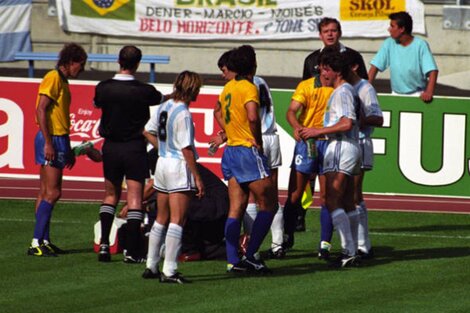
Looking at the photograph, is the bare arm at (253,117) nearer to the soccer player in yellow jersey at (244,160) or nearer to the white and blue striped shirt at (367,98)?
the soccer player in yellow jersey at (244,160)

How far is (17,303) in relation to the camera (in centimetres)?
1088

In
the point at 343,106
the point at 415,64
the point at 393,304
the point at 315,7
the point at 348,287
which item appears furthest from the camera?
the point at 315,7

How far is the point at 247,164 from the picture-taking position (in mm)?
12109

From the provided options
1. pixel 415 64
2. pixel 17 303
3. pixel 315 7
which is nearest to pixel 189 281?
pixel 17 303

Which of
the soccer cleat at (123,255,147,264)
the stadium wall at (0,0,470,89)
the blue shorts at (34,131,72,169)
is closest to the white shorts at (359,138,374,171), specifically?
the soccer cleat at (123,255,147,264)

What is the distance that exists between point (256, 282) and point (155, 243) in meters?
0.93

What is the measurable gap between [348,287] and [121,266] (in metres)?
2.32

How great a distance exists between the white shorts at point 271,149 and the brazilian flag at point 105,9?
1621 centimetres

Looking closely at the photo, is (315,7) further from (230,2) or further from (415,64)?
(415,64)

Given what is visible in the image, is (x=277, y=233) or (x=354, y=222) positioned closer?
(x=354, y=222)

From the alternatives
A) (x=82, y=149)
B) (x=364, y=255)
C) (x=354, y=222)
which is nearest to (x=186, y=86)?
(x=354, y=222)

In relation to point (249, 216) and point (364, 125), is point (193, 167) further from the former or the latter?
point (364, 125)

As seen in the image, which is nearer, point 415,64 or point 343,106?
point 343,106

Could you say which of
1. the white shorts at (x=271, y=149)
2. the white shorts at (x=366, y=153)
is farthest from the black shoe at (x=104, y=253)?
the white shorts at (x=366, y=153)
